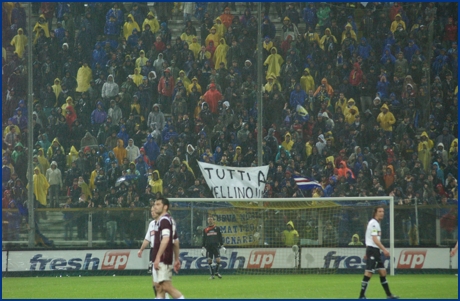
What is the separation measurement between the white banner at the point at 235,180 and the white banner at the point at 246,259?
5.33 feet

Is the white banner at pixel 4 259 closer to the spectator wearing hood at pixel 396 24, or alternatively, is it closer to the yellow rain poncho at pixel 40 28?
the yellow rain poncho at pixel 40 28

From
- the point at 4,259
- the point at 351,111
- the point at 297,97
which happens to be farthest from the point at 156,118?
the point at 4,259

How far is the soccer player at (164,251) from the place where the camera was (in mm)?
10578

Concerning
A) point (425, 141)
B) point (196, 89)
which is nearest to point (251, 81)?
point (196, 89)

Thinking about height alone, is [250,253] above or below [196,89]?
below

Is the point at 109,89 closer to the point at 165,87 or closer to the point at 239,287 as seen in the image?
the point at 165,87

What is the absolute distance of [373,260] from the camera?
1398cm

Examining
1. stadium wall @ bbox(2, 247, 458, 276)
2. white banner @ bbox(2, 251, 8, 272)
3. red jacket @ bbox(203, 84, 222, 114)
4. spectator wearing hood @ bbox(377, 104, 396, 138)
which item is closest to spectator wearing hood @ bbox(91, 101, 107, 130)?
red jacket @ bbox(203, 84, 222, 114)

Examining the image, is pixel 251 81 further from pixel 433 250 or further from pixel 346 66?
pixel 433 250

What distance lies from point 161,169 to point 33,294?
8373 mm

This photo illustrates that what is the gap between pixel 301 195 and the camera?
24.0m

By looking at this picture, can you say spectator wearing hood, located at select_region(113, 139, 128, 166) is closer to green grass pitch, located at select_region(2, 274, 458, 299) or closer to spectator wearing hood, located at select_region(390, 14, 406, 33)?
green grass pitch, located at select_region(2, 274, 458, 299)

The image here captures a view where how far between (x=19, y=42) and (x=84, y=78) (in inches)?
89.2

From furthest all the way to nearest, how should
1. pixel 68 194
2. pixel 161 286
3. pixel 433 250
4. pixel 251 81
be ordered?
pixel 251 81 → pixel 68 194 → pixel 433 250 → pixel 161 286
